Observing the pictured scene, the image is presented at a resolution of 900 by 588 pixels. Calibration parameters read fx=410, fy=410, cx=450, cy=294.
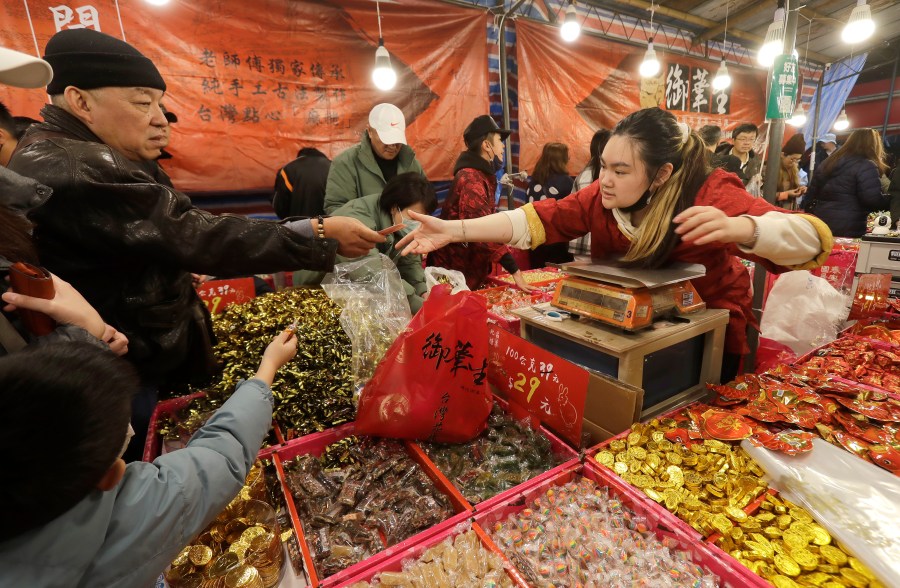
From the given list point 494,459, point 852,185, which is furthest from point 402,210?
point 852,185

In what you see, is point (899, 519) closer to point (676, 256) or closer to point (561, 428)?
point (561, 428)

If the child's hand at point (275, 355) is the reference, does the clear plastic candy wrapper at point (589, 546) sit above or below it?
→ below

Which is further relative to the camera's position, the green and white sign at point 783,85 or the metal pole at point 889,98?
the metal pole at point 889,98

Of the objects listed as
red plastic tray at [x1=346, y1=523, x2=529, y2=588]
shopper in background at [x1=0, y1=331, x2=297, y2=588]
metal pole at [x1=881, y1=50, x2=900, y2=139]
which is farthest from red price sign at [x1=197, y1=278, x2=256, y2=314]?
metal pole at [x1=881, y1=50, x2=900, y2=139]

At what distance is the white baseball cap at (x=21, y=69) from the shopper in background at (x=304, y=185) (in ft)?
8.46

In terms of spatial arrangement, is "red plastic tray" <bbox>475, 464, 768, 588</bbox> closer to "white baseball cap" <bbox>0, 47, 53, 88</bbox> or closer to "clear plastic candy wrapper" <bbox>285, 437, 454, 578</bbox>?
"clear plastic candy wrapper" <bbox>285, 437, 454, 578</bbox>

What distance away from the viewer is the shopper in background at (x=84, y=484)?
1.97ft

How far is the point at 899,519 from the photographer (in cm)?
106

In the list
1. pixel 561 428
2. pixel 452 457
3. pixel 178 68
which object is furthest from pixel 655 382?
pixel 178 68

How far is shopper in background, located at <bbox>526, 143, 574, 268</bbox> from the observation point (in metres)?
4.62

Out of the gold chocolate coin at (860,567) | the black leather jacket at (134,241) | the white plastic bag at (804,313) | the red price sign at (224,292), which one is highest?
the black leather jacket at (134,241)

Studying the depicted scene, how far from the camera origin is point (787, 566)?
100 centimetres

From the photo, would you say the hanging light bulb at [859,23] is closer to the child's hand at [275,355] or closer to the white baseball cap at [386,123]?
the white baseball cap at [386,123]

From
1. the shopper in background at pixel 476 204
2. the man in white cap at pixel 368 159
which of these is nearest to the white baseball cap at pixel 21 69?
the man in white cap at pixel 368 159
